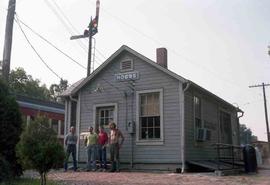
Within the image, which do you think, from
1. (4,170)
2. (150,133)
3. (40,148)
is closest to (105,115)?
(150,133)

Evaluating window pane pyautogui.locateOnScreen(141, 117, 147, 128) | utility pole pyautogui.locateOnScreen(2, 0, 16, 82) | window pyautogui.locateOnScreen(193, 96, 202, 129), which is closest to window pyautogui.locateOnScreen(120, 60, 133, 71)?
window pane pyautogui.locateOnScreen(141, 117, 147, 128)

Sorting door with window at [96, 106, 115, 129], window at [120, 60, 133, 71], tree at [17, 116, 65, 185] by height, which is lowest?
tree at [17, 116, 65, 185]

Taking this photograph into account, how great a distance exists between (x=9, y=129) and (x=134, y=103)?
627 cm

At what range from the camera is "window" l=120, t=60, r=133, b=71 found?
1574cm

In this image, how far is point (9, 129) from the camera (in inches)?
389

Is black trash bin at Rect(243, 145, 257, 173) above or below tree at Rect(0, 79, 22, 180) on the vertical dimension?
below

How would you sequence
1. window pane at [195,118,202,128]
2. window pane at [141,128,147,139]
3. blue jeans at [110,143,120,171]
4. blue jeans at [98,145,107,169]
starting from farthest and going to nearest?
window pane at [195,118,202,128] < window pane at [141,128,147,139] < blue jeans at [98,145,107,169] < blue jeans at [110,143,120,171]

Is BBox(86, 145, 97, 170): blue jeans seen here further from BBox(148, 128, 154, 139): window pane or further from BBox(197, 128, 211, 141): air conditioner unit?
BBox(197, 128, 211, 141): air conditioner unit

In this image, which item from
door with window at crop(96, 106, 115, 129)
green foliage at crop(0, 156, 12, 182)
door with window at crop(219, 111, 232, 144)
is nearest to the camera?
green foliage at crop(0, 156, 12, 182)

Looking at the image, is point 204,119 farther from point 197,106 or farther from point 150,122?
point 150,122

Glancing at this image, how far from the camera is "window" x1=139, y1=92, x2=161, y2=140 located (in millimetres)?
14719

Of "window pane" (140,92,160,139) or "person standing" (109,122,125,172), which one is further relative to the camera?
"window pane" (140,92,160,139)

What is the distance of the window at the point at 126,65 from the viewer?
15.7 metres

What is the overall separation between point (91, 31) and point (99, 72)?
8.80 meters
